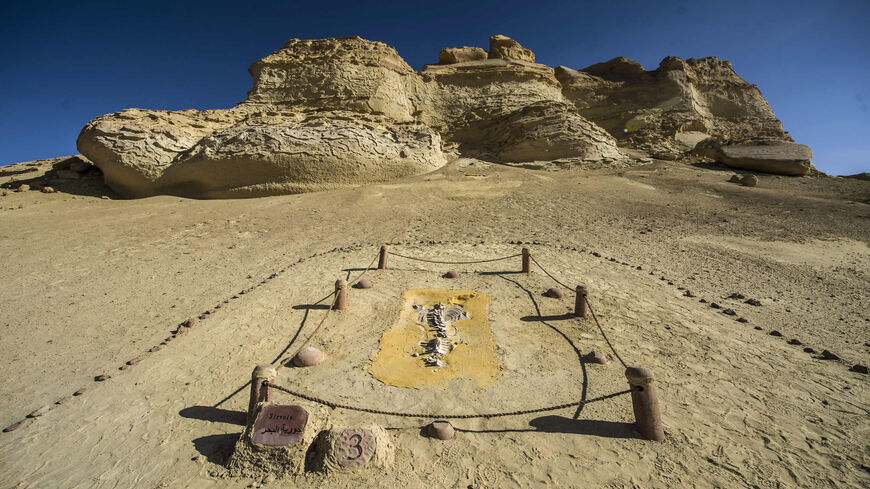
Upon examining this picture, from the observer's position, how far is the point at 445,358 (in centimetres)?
380

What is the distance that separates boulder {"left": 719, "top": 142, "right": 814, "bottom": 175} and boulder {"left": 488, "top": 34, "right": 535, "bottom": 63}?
44.9 ft

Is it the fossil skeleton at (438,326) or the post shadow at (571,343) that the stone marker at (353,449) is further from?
the post shadow at (571,343)

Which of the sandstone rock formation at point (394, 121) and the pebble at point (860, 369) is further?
the sandstone rock formation at point (394, 121)

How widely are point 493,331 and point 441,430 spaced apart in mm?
1827

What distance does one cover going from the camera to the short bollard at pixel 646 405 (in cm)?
261

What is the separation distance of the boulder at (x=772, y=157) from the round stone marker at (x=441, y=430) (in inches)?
760

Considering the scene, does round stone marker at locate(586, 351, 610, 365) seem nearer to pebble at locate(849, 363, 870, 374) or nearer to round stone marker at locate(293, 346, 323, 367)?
pebble at locate(849, 363, 870, 374)

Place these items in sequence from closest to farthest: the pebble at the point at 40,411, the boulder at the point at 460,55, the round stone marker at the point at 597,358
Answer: the pebble at the point at 40,411
the round stone marker at the point at 597,358
the boulder at the point at 460,55

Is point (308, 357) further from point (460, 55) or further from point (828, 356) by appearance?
point (460, 55)

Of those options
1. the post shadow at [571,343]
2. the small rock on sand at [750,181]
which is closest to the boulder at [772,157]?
the small rock on sand at [750,181]

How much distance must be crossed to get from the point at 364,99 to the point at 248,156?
676 centimetres

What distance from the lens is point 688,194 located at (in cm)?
1176

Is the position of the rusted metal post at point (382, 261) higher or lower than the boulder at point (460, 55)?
lower

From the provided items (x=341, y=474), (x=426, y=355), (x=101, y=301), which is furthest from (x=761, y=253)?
(x=101, y=301)
